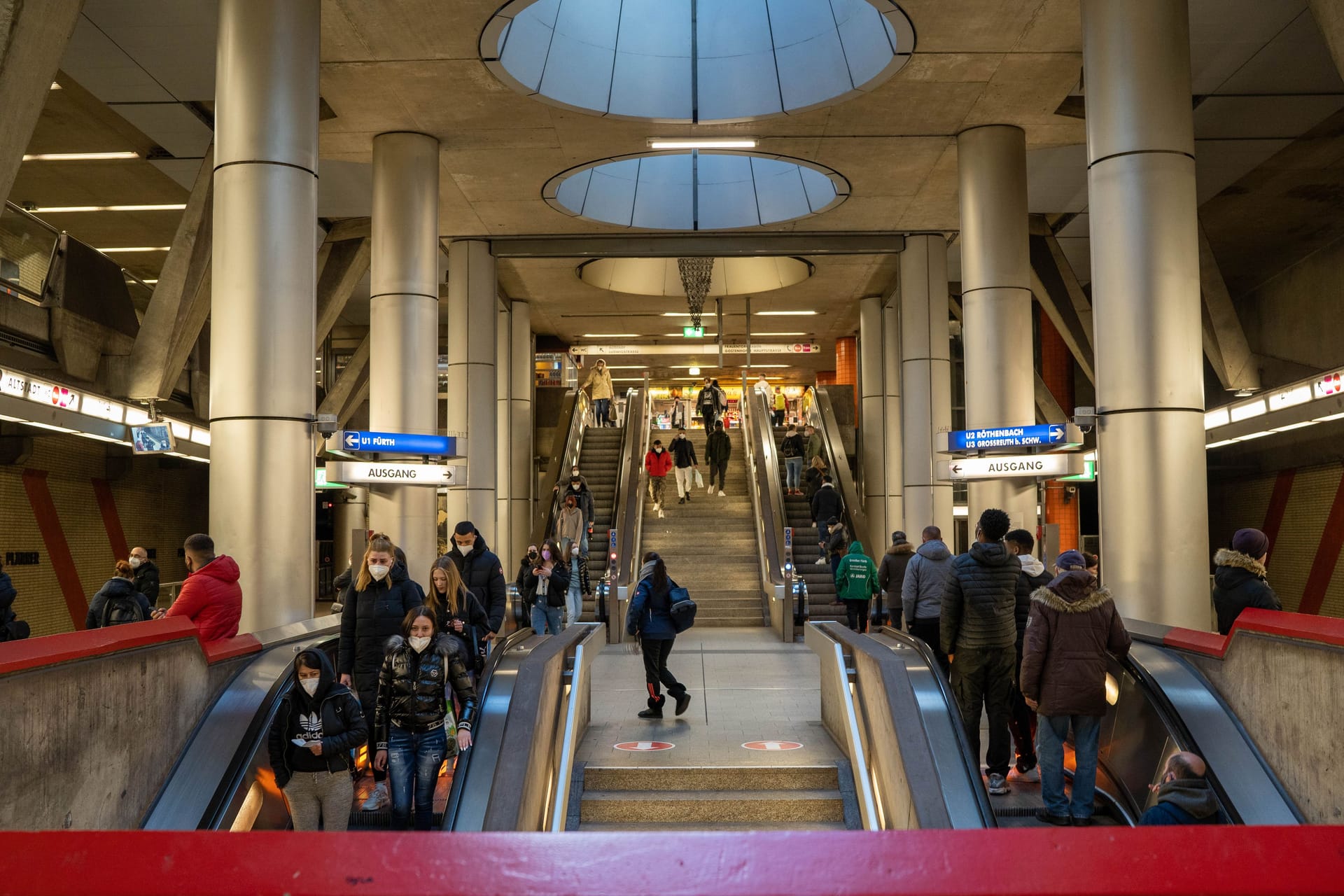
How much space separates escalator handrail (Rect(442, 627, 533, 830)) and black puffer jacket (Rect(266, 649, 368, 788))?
0.74m

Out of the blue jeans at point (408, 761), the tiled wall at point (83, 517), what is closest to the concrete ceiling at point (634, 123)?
the tiled wall at point (83, 517)

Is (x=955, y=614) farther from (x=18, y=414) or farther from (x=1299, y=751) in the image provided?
(x=18, y=414)

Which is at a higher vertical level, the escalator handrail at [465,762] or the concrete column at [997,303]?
the concrete column at [997,303]

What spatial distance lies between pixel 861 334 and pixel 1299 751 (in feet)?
81.3

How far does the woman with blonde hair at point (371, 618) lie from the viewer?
748 cm

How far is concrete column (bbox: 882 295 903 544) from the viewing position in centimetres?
2570

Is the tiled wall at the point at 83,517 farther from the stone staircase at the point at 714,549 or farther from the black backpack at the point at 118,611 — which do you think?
the black backpack at the point at 118,611

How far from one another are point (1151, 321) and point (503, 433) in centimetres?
1884

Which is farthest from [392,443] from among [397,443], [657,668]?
[657,668]

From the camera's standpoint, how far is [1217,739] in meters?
6.55

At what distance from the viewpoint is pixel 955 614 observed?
300 inches

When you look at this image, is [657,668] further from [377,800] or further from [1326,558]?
[1326,558]

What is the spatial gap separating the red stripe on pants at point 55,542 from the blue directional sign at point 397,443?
7.78 m

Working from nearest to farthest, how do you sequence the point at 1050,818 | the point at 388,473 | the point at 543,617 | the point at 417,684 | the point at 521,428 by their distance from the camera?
1. the point at 417,684
2. the point at 1050,818
3. the point at 543,617
4. the point at 388,473
5. the point at 521,428
